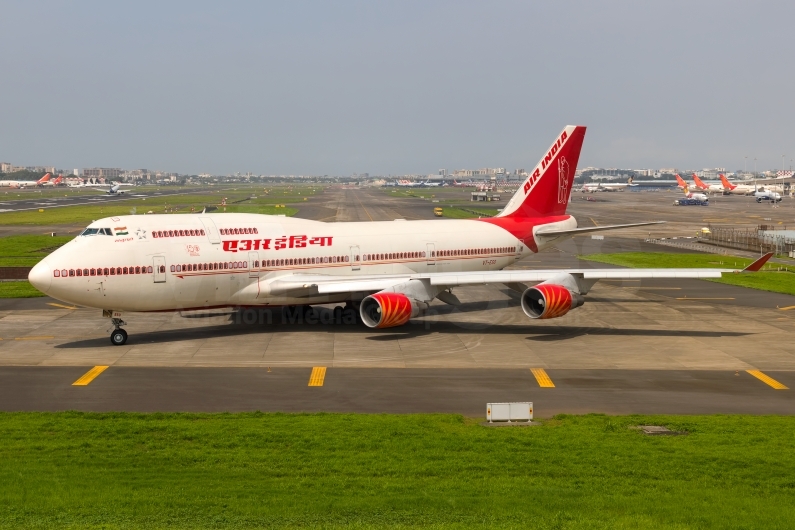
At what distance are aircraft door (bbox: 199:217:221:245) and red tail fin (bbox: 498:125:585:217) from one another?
19.5m

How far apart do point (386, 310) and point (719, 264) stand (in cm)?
4120

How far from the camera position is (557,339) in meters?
37.5

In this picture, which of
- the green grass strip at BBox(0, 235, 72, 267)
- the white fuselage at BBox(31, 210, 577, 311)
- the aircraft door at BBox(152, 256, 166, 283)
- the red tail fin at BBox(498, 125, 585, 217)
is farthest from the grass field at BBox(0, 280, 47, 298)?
the red tail fin at BBox(498, 125, 585, 217)

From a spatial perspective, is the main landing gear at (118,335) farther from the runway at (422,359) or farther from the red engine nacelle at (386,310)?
the red engine nacelle at (386,310)

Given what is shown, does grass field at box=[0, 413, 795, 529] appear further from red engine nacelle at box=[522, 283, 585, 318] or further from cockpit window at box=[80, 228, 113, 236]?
red engine nacelle at box=[522, 283, 585, 318]

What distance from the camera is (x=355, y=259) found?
40969 mm

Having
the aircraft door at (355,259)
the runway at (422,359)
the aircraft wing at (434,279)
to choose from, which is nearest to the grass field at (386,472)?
the runway at (422,359)

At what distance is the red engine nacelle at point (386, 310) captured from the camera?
36.2 meters

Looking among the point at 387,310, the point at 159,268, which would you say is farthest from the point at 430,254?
the point at 159,268

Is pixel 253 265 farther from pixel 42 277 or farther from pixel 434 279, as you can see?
pixel 42 277

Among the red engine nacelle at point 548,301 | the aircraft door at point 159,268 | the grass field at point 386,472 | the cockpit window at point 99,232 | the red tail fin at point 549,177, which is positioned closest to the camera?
the grass field at point 386,472

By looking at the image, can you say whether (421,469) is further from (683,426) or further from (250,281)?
(250,281)

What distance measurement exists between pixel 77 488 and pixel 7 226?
104664 millimetres

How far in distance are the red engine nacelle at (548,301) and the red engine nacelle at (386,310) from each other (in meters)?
5.67
